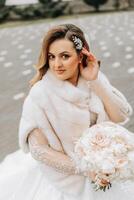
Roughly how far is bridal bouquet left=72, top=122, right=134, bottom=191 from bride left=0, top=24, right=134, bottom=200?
0.18m

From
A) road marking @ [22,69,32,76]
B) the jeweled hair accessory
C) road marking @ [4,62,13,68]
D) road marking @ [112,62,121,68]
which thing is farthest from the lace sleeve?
road marking @ [4,62,13,68]

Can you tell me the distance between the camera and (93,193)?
3.20 meters

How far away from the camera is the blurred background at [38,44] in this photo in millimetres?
7814

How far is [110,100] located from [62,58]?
0.40 metres

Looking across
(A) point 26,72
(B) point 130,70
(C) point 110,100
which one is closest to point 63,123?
(C) point 110,100

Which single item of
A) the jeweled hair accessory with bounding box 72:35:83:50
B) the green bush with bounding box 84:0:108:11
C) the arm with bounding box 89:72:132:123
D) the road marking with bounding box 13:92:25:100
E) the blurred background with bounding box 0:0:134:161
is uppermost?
the jeweled hair accessory with bounding box 72:35:83:50

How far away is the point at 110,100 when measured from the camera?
3.18 metres

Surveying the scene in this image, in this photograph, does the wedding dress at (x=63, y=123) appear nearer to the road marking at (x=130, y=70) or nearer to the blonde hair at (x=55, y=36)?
the blonde hair at (x=55, y=36)

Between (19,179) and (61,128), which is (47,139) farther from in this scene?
(19,179)

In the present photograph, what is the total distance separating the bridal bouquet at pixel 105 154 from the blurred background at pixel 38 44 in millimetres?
2976

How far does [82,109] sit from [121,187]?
56 cm

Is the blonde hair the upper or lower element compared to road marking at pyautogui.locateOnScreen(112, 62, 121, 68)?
upper

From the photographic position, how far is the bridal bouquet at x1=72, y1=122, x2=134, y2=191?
2695mm

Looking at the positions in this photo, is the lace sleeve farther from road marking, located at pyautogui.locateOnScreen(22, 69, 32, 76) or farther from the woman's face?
road marking, located at pyautogui.locateOnScreen(22, 69, 32, 76)
